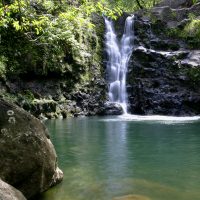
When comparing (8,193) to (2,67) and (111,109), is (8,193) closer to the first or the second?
(2,67)

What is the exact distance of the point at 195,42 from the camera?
34781 millimetres

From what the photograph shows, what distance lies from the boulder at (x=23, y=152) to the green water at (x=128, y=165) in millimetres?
645

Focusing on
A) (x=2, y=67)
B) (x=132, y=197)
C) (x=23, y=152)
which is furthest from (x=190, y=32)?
(x=23, y=152)

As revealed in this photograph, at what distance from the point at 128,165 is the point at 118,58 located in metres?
25.4

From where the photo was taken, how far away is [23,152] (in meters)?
6.63

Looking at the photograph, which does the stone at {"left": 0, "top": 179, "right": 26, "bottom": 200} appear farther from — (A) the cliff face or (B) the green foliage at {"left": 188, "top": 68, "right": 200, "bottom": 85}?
(B) the green foliage at {"left": 188, "top": 68, "right": 200, "bottom": 85}

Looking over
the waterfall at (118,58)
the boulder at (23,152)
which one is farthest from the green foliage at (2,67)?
the boulder at (23,152)

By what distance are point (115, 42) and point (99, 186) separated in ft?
96.0

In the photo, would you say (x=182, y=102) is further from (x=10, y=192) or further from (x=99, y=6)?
(x=10, y=192)

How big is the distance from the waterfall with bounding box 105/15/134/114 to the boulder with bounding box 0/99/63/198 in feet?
78.9

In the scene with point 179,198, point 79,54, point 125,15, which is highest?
point 125,15

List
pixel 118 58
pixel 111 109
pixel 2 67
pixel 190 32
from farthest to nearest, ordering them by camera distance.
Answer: pixel 190 32, pixel 118 58, pixel 111 109, pixel 2 67

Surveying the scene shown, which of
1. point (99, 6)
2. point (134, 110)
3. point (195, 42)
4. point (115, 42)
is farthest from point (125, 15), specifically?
point (99, 6)

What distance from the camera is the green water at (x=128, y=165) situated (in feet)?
24.6
